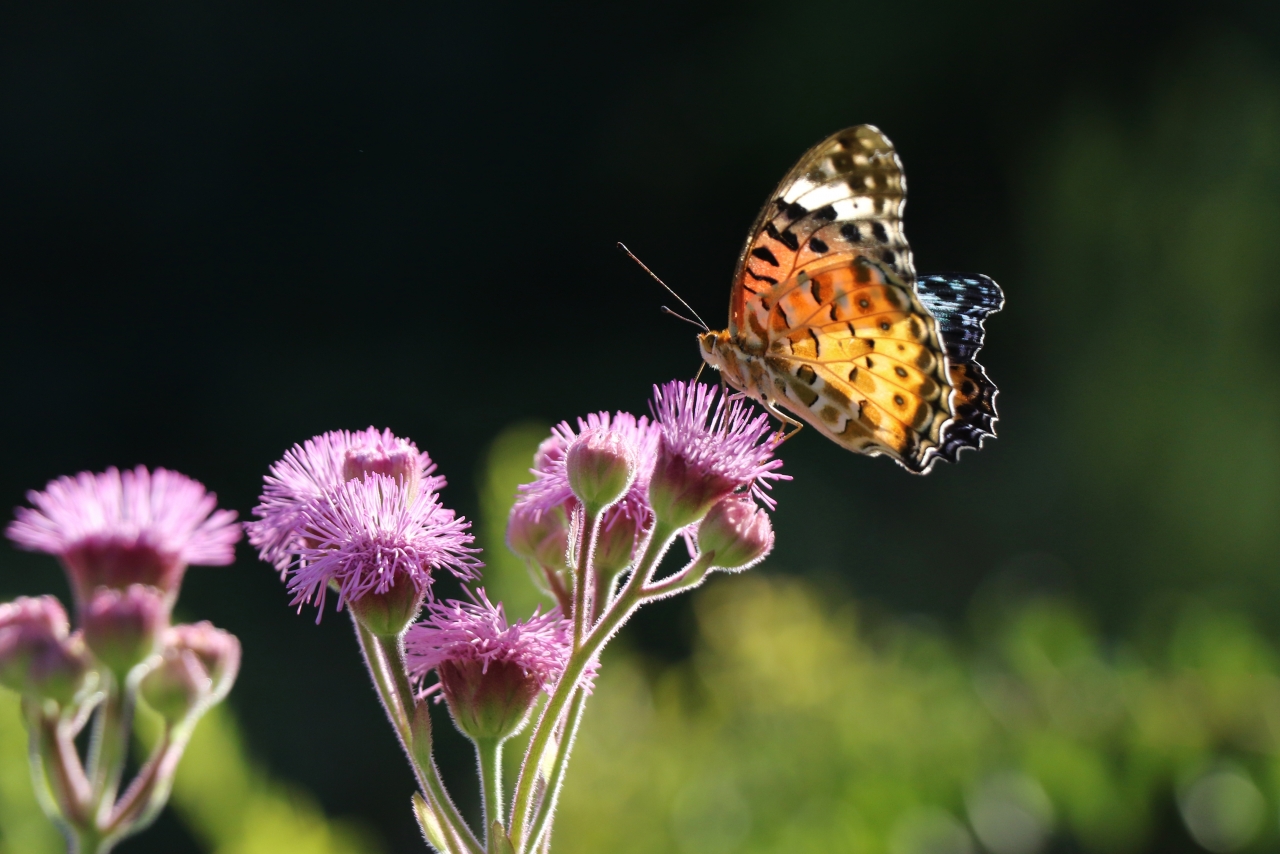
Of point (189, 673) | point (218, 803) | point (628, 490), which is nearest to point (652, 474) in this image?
point (628, 490)

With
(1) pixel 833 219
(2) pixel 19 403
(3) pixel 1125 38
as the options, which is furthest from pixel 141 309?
(1) pixel 833 219

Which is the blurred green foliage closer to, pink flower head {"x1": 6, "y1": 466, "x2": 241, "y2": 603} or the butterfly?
pink flower head {"x1": 6, "y1": 466, "x2": 241, "y2": 603}

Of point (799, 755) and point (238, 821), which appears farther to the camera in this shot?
point (799, 755)

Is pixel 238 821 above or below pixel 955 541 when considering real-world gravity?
above

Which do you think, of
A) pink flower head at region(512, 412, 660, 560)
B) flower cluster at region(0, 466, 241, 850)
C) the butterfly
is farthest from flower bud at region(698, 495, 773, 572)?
flower cluster at region(0, 466, 241, 850)

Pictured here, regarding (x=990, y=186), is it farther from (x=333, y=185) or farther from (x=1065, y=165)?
(x=333, y=185)

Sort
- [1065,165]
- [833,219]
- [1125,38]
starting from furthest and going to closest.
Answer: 1. [1125,38]
2. [1065,165]
3. [833,219]

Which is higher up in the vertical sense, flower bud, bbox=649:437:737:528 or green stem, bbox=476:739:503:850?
flower bud, bbox=649:437:737:528
